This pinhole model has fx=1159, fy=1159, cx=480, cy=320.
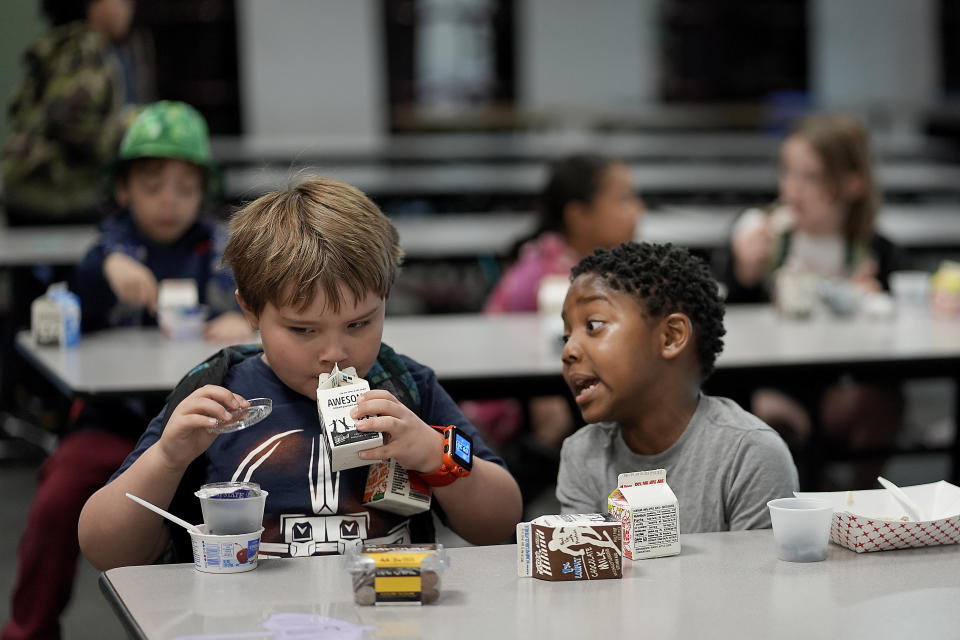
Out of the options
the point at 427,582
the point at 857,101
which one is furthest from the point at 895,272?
the point at 857,101

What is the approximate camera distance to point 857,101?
11.9m

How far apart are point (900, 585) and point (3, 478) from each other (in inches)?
182

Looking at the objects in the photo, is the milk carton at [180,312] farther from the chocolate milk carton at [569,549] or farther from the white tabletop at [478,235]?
the chocolate milk carton at [569,549]

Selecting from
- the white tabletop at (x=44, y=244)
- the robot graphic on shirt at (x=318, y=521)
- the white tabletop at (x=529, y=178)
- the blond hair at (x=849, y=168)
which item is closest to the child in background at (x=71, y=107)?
the white tabletop at (x=44, y=244)

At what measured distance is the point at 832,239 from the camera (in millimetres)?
4270

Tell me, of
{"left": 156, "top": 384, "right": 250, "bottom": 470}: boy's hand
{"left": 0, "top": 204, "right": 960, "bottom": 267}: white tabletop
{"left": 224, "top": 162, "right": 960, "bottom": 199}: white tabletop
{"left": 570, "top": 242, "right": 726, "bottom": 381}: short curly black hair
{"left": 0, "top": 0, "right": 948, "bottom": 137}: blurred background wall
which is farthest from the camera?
{"left": 0, "top": 0, "right": 948, "bottom": 137}: blurred background wall

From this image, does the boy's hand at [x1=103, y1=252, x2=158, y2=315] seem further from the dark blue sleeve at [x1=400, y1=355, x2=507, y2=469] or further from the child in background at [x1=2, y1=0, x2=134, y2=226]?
the child in background at [x1=2, y1=0, x2=134, y2=226]

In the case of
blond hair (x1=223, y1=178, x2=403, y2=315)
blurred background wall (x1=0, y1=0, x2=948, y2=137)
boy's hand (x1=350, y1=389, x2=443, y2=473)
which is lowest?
boy's hand (x1=350, y1=389, x2=443, y2=473)

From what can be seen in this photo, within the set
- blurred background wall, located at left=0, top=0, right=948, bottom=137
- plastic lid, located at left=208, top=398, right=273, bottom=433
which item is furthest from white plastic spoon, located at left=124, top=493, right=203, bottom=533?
blurred background wall, located at left=0, top=0, right=948, bottom=137

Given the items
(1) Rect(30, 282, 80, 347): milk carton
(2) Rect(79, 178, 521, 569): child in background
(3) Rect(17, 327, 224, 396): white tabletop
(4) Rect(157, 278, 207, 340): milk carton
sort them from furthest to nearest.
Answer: (4) Rect(157, 278, 207, 340): milk carton, (1) Rect(30, 282, 80, 347): milk carton, (3) Rect(17, 327, 224, 396): white tabletop, (2) Rect(79, 178, 521, 569): child in background

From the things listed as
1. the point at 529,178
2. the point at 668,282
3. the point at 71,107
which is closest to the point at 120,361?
the point at 668,282

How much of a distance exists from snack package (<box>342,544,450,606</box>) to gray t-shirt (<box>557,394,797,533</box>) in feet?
1.89

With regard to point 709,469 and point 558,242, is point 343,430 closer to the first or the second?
point 709,469

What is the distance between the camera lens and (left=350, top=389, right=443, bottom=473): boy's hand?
5.26 feet
